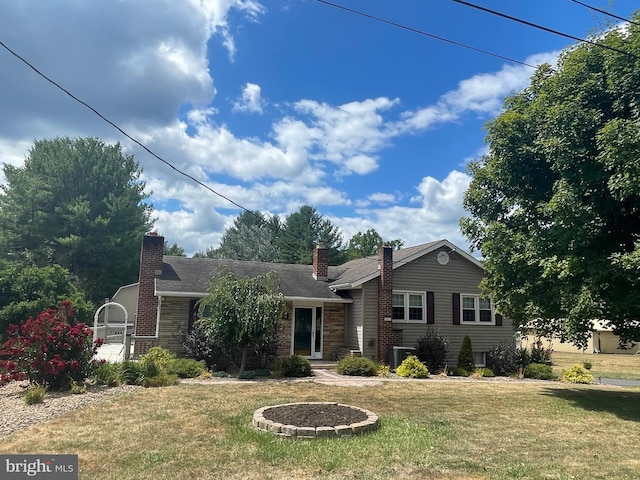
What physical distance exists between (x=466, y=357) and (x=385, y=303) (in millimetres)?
3672

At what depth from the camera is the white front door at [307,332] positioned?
56.2 ft

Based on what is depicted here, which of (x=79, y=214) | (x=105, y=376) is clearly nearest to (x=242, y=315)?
(x=105, y=376)

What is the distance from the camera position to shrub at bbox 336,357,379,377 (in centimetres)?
1443

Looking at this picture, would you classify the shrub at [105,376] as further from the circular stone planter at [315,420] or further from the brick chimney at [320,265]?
the brick chimney at [320,265]

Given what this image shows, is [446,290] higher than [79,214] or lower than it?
lower

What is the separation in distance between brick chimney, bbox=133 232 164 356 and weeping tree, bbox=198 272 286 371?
2.32 meters

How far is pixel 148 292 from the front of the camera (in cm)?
1574

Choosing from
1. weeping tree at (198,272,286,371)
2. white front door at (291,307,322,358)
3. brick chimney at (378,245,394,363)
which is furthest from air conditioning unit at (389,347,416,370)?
Result: weeping tree at (198,272,286,371)

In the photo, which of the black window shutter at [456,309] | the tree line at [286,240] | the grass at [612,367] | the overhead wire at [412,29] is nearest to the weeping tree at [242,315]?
the black window shutter at [456,309]

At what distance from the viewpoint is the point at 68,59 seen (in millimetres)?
9523

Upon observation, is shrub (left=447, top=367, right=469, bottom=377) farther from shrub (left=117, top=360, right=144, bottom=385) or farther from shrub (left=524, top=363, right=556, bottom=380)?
shrub (left=117, top=360, right=144, bottom=385)

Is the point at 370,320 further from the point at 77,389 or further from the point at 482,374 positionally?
the point at 77,389

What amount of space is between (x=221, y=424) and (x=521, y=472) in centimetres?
460

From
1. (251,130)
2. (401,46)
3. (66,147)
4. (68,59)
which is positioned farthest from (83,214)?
(401,46)
